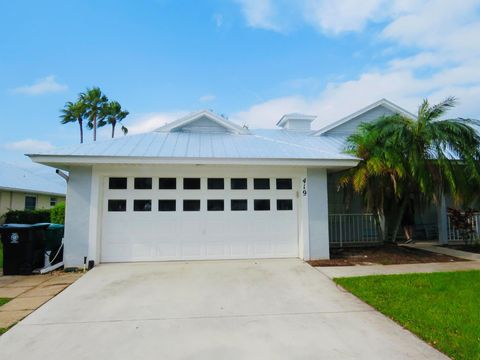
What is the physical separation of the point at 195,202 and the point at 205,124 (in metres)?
4.33

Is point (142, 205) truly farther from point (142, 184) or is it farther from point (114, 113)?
point (114, 113)

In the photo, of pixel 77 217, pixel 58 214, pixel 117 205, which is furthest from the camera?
pixel 58 214

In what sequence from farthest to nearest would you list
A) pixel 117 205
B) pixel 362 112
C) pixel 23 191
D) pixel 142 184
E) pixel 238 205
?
pixel 23 191
pixel 362 112
pixel 238 205
pixel 142 184
pixel 117 205

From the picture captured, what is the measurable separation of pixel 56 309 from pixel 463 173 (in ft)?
36.6

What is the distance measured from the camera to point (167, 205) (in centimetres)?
834

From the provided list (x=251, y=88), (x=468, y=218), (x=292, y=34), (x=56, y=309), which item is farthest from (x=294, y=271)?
(x=251, y=88)

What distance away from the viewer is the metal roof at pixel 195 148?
784 cm

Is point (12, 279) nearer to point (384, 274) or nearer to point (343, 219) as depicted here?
point (384, 274)

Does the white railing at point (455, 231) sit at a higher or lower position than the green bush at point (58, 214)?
lower

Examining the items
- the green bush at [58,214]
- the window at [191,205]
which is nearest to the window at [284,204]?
the window at [191,205]

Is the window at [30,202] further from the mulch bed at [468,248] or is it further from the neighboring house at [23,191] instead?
the mulch bed at [468,248]

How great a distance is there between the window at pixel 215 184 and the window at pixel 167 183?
981 millimetres

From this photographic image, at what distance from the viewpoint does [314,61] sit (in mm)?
11578

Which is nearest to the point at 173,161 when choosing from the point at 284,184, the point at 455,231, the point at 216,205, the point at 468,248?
the point at 216,205
